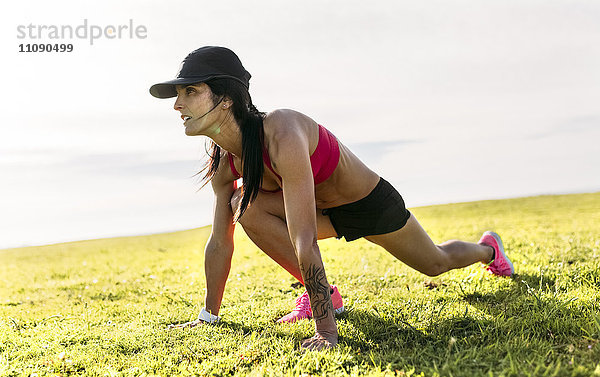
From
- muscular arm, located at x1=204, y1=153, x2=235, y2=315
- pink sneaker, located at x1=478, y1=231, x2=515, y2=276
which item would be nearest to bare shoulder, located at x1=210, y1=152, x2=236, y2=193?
muscular arm, located at x1=204, y1=153, x2=235, y2=315

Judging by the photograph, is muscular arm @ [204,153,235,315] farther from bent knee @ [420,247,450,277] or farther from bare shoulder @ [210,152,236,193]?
bent knee @ [420,247,450,277]

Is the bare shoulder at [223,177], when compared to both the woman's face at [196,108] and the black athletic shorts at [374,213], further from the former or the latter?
the black athletic shorts at [374,213]

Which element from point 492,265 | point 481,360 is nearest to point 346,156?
point 481,360

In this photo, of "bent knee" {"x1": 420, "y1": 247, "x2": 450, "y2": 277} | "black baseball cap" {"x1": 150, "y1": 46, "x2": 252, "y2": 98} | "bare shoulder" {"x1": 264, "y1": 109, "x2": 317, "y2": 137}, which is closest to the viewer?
"bare shoulder" {"x1": 264, "y1": 109, "x2": 317, "y2": 137}

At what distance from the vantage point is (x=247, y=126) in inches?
160

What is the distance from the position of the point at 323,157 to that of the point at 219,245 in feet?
4.39

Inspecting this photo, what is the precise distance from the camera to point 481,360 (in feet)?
10.5

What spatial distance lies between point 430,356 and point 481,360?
0.34 metres

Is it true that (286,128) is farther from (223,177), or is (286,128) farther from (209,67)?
(223,177)

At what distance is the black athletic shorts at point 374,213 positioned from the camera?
464 centimetres

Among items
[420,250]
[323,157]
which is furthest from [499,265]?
[323,157]

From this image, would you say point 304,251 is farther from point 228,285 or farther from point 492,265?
point 228,285

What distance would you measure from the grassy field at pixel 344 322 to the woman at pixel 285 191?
1.08 feet

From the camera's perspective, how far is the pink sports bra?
413cm
